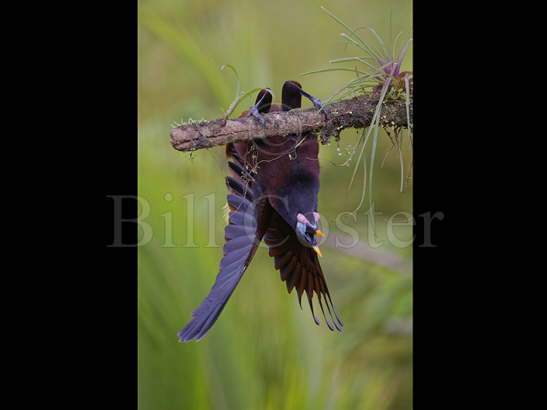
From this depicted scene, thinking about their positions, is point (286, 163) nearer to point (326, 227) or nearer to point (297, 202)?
point (297, 202)

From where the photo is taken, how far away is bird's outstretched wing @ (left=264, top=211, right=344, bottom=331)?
5.30ft

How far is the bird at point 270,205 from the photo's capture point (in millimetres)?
1566

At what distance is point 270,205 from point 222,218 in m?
0.17

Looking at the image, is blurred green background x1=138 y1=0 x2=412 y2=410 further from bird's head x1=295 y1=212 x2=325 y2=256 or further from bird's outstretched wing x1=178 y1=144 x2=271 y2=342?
bird's head x1=295 y1=212 x2=325 y2=256

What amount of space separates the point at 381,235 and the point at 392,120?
1.37 ft

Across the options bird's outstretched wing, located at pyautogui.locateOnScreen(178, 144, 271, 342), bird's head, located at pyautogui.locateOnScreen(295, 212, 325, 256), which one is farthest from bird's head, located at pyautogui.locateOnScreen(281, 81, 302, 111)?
bird's head, located at pyautogui.locateOnScreen(295, 212, 325, 256)

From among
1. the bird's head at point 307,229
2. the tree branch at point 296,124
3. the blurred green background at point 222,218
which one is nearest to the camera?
the tree branch at point 296,124

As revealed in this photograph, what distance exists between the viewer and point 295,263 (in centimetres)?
167

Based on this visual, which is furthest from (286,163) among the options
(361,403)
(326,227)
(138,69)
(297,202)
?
(361,403)

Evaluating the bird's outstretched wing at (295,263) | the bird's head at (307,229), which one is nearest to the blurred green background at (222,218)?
the bird's outstretched wing at (295,263)

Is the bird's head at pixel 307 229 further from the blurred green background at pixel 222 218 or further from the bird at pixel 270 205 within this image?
the blurred green background at pixel 222 218

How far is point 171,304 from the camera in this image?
1781 millimetres

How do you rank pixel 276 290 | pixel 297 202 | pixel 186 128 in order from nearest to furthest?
pixel 186 128, pixel 297 202, pixel 276 290

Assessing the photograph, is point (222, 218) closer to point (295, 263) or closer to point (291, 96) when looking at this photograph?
point (295, 263)
